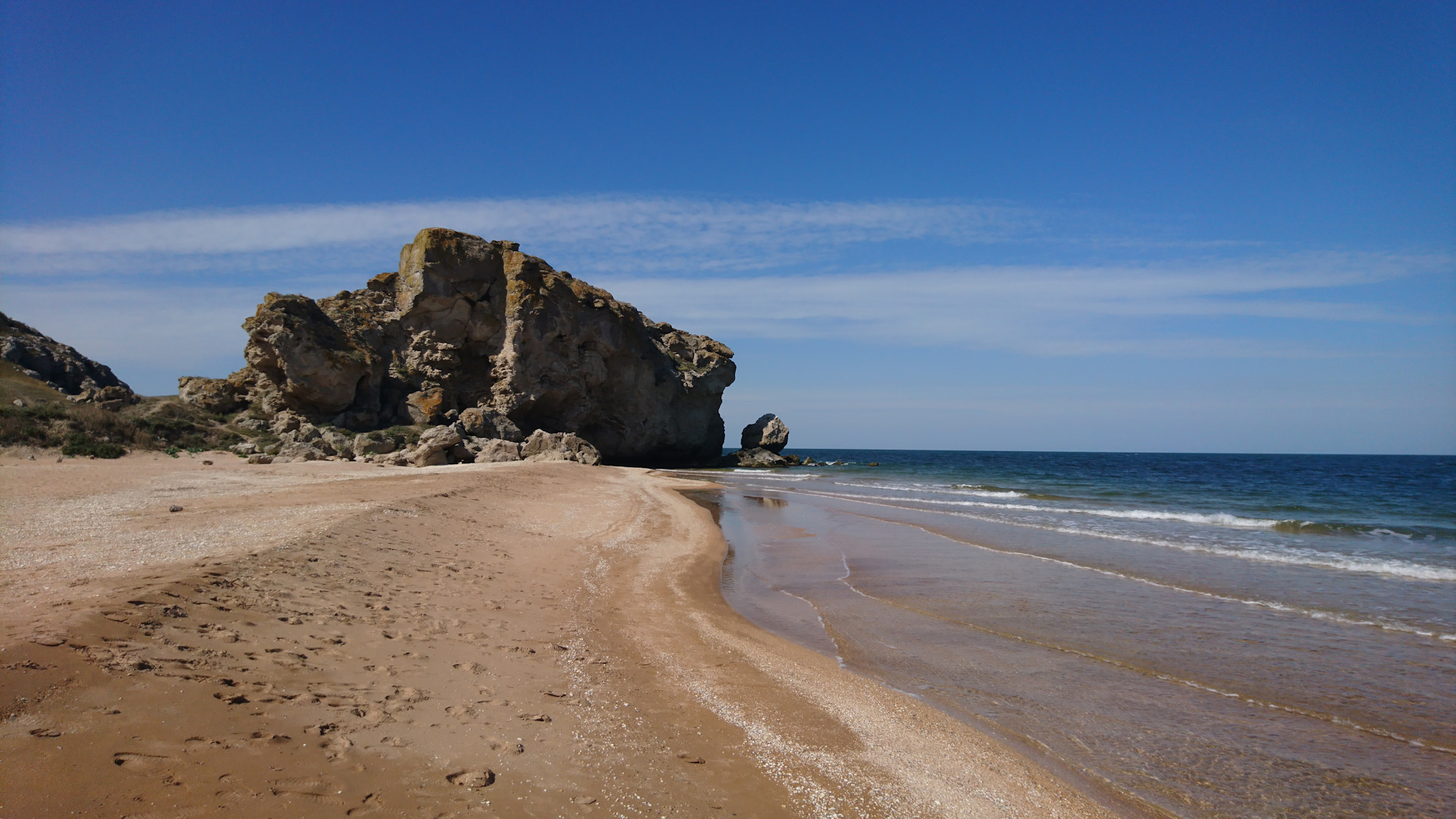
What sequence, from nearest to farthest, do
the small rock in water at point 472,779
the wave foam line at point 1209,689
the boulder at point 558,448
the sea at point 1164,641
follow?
the small rock in water at point 472,779 → the sea at point 1164,641 → the wave foam line at point 1209,689 → the boulder at point 558,448

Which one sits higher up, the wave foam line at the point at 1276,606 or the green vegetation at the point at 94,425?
the green vegetation at the point at 94,425

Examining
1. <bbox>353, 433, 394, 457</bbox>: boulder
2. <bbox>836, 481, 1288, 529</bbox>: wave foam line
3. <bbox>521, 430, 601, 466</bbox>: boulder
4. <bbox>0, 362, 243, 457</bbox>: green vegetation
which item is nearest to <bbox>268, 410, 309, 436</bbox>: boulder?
<bbox>0, 362, 243, 457</bbox>: green vegetation

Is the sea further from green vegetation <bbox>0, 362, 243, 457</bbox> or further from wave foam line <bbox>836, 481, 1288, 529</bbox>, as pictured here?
green vegetation <bbox>0, 362, 243, 457</bbox>

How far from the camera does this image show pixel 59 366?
98.1 feet

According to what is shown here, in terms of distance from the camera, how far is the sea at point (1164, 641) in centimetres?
455

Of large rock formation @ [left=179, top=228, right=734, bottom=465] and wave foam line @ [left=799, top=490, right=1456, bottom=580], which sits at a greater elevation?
large rock formation @ [left=179, top=228, right=734, bottom=465]

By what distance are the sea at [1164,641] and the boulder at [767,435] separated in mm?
44632

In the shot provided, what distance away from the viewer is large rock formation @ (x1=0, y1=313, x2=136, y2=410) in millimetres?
25938

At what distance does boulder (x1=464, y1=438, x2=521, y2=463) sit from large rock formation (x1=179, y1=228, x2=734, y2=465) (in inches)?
115

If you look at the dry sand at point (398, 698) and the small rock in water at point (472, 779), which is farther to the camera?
the small rock in water at point (472, 779)

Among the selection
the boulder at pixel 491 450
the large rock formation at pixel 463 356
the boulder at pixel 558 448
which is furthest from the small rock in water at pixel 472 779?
the large rock formation at pixel 463 356

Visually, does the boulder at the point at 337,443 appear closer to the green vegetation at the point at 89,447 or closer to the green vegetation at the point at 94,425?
the green vegetation at the point at 94,425

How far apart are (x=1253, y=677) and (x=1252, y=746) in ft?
5.88

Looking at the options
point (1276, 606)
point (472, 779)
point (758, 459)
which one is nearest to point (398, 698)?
point (472, 779)
